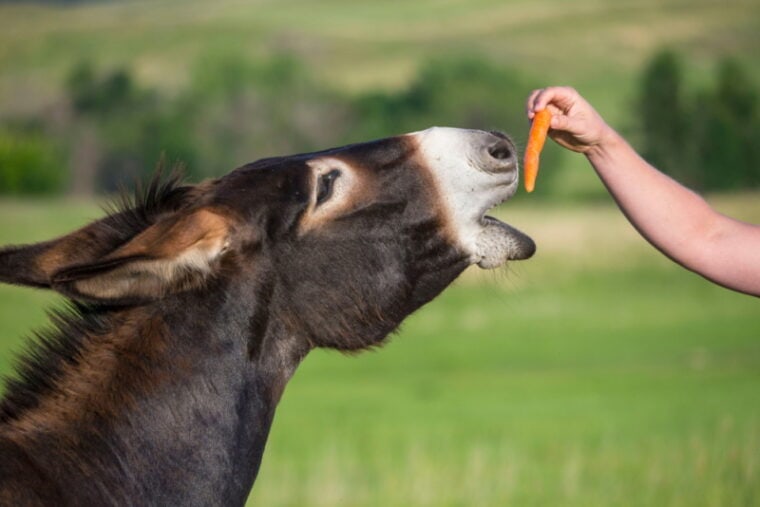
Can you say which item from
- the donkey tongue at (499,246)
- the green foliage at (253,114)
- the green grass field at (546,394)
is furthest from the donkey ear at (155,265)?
the green foliage at (253,114)

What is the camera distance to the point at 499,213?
42.8 meters

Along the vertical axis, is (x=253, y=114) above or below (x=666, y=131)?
below

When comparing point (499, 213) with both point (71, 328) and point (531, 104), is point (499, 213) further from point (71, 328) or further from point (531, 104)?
point (71, 328)

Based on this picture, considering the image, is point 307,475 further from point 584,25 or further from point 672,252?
point 584,25

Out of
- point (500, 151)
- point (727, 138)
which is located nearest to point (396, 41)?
point (727, 138)

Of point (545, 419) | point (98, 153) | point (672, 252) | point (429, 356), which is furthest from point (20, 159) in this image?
point (672, 252)

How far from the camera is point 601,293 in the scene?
47562 millimetres

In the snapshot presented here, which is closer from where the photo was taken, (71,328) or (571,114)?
(71,328)

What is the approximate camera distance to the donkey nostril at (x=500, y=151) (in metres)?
5.02

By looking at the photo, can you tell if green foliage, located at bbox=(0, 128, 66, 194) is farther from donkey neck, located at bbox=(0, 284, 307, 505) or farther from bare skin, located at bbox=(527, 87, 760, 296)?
donkey neck, located at bbox=(0, 284, 307, 505)

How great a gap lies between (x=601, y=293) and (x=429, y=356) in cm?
1479

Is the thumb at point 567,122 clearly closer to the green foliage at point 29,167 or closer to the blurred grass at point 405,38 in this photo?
the green foliage at point 29,167

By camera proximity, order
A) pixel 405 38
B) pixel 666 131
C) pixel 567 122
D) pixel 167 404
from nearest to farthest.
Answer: pixel 167 404 < pixel 567 122 < pixel 666 131 < pixel 405 38

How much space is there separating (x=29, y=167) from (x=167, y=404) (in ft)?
245
